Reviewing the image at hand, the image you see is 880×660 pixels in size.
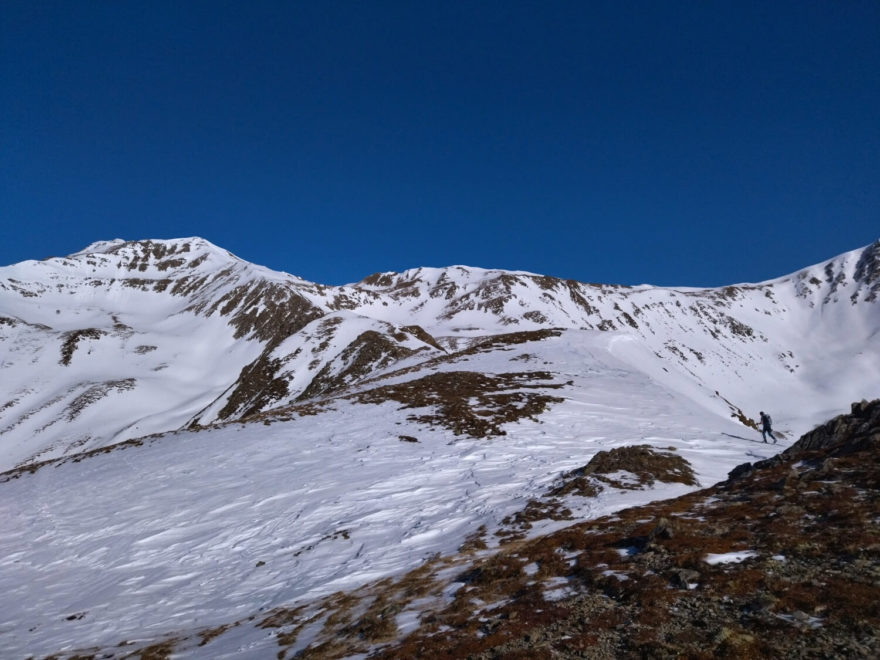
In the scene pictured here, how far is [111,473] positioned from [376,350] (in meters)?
33.2

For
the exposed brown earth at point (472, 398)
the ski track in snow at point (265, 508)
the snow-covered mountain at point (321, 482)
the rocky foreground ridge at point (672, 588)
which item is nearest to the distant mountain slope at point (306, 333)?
the snow-covered mountain at point (321, 482)

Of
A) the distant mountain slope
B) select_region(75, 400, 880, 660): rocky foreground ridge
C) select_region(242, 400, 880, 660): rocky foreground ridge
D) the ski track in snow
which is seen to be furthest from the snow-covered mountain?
the distant mountain slope

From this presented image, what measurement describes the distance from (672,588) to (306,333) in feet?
195

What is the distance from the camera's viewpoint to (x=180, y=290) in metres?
157

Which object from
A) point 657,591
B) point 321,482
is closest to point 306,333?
point 321,482

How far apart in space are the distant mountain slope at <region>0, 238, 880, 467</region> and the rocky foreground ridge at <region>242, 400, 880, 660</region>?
22272mm

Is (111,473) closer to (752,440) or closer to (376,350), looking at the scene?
(752,440)

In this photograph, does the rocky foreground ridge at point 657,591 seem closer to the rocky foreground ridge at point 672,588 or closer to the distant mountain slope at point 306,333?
the rocky foreground ridge at point 672,588

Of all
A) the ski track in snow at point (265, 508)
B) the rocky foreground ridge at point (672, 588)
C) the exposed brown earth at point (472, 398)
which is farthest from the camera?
the exposed brown earth at point (472, 398)

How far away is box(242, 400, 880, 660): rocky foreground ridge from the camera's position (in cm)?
472

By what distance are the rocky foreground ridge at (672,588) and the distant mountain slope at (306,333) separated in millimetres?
22272

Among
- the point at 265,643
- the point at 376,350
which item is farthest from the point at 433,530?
the point at 376,350

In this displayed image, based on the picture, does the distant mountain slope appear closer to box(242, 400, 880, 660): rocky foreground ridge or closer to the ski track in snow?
the ski track in snow

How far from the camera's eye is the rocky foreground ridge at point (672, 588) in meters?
4.72
